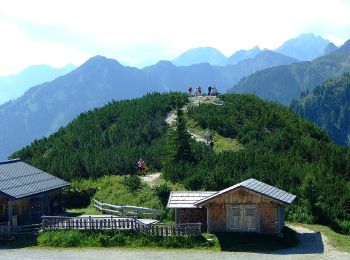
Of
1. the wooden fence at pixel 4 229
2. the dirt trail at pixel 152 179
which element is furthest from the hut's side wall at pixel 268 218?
the wooden fence at pixel 4 229

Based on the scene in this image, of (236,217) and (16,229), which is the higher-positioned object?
(236,217)

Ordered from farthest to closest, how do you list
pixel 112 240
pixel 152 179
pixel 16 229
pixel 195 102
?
1. pixel 195 102
2. pixel 152 179
3. pixel 16 229
4. pixel 112 240

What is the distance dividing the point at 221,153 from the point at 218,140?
820 centimetres

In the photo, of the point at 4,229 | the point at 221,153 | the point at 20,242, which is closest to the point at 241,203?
the point at 20,242

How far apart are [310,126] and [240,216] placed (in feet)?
128

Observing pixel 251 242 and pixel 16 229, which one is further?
pixel 16 229

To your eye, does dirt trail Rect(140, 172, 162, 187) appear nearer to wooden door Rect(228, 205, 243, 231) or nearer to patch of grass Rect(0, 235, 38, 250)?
wooden door Rect(228, 205, 243, 231)

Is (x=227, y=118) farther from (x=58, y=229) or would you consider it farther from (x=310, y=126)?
(x=58, y=229)

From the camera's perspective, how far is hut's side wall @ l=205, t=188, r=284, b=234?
34344 mm

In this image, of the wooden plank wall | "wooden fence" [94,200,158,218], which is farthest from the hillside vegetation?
the wooden plank wall

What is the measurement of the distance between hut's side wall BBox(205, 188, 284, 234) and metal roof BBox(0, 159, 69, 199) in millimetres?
12982

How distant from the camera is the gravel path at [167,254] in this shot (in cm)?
3000

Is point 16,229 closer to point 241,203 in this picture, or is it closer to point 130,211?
point 130,211

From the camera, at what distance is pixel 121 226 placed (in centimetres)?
3453
